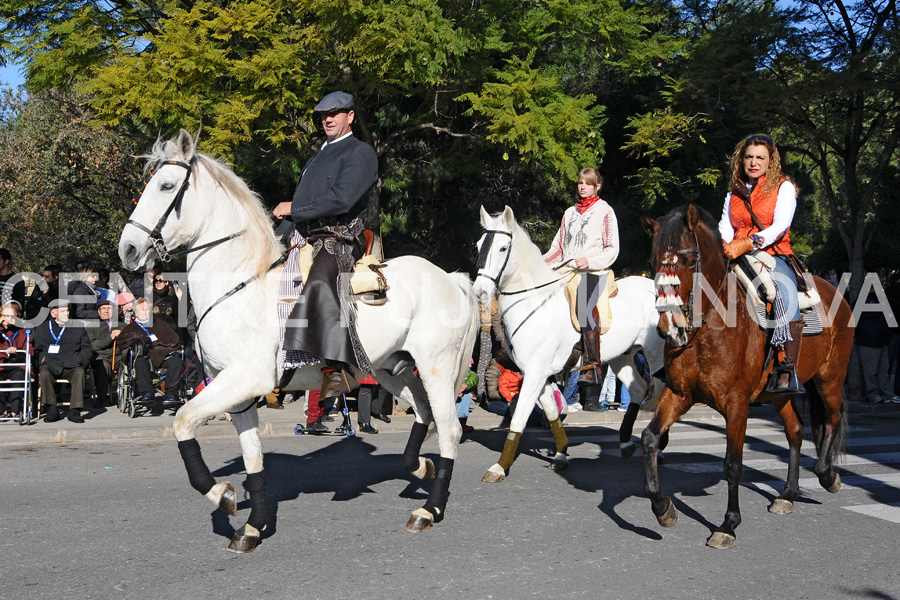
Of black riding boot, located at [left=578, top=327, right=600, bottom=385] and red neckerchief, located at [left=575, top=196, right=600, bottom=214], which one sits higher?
red neckerchief, located at [left=575, top=196, right=600, bottom=214]

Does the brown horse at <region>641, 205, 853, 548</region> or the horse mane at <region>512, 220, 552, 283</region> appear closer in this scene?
the brown horse at <region>641, 205, 853, 548</region>

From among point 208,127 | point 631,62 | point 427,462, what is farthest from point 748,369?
point 631,62

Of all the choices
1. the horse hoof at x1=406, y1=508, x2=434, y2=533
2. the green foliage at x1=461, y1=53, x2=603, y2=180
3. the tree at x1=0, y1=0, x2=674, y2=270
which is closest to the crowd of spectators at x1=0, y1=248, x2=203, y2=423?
the tree at x1=0, y1=0, x2=674, y2=270

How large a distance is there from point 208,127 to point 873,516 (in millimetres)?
10952

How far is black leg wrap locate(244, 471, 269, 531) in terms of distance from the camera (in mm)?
5578

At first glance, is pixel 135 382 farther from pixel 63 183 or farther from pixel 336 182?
pixel 63 183

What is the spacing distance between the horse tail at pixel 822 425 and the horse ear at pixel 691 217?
279 cm

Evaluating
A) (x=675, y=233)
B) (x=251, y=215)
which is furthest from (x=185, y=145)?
(x=675, y=233)

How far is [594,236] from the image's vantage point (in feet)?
29.0

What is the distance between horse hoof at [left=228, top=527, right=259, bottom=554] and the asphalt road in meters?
0.08

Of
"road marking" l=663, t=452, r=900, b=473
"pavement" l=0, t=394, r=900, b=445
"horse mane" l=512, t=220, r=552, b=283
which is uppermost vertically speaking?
"horse mane" l=512, t=220, r=552, b=283

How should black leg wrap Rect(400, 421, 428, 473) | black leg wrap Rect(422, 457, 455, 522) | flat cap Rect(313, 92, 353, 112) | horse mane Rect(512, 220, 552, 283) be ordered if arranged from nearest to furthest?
black leg wrap Rect(422, 457, 455, 522), flat cap Rect(313, 92, 353, 112), black leg wrap Rect(400, 421, 428, 473), horse mane Rect(512, 220, 552, 283)

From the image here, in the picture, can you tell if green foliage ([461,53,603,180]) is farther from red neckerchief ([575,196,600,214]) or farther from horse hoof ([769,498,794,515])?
horse hoof ([769,498,794,515])

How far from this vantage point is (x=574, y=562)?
524 centimetres
